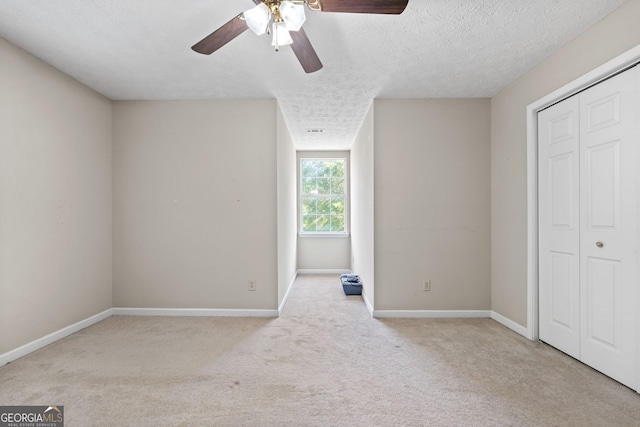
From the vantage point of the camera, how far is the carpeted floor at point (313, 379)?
173cm

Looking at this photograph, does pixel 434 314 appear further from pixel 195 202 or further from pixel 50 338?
pixel 50 338

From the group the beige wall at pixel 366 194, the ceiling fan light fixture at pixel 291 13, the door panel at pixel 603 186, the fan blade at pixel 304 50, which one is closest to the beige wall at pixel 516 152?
the door panel at pixel 603 186

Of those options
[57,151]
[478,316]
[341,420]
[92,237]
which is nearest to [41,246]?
[92,237]

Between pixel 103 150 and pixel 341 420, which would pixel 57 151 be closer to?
pixel 103 150

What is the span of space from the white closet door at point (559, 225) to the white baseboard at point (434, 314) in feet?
2.29

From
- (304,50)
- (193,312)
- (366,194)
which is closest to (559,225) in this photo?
(366,194)

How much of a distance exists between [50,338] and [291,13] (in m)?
3.35

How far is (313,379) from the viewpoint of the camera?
6.95 feet

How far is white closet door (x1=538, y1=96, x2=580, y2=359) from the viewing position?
242 cm

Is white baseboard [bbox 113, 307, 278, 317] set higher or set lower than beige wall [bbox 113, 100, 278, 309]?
lower

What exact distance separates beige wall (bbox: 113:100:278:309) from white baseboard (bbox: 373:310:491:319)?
1.29 m

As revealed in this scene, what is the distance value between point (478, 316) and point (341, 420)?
2425 mm

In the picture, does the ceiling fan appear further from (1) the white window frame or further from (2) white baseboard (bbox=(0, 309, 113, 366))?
(1) the white window frame

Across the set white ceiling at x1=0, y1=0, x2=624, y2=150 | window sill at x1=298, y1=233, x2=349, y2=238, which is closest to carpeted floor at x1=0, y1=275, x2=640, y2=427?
white ceiling at x1=0, y1=0, x2=624, y2=150
